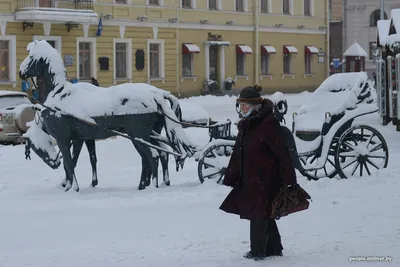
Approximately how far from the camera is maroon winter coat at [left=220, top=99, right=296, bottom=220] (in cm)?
859

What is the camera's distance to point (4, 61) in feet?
121

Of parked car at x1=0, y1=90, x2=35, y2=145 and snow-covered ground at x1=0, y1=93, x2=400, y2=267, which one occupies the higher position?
parked car at x1=0, y1=90, x2=35, y2=145

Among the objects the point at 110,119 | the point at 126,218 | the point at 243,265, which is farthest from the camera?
the point at 110,119

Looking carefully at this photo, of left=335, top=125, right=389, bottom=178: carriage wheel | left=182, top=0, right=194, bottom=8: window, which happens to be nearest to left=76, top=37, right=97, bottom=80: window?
left=182, top=0, right=194, bottom=8: window

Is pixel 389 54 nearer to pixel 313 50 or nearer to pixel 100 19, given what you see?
pixel 100 19

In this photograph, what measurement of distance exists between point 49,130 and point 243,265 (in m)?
6.16

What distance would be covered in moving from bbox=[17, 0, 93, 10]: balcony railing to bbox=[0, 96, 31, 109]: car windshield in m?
14.0

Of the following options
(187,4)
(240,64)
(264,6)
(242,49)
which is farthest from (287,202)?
(264,6)

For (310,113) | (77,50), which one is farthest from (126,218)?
(77,50)

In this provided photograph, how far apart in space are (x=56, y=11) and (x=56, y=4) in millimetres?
991

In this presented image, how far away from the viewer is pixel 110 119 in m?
13.8

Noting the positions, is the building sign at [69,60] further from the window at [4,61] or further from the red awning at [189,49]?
the red awning at [189,49]

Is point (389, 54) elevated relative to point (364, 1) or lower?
lower

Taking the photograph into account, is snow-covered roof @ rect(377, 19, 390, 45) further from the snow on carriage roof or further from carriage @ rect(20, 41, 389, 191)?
carriage @ rect(20, 41, 389, 191)
